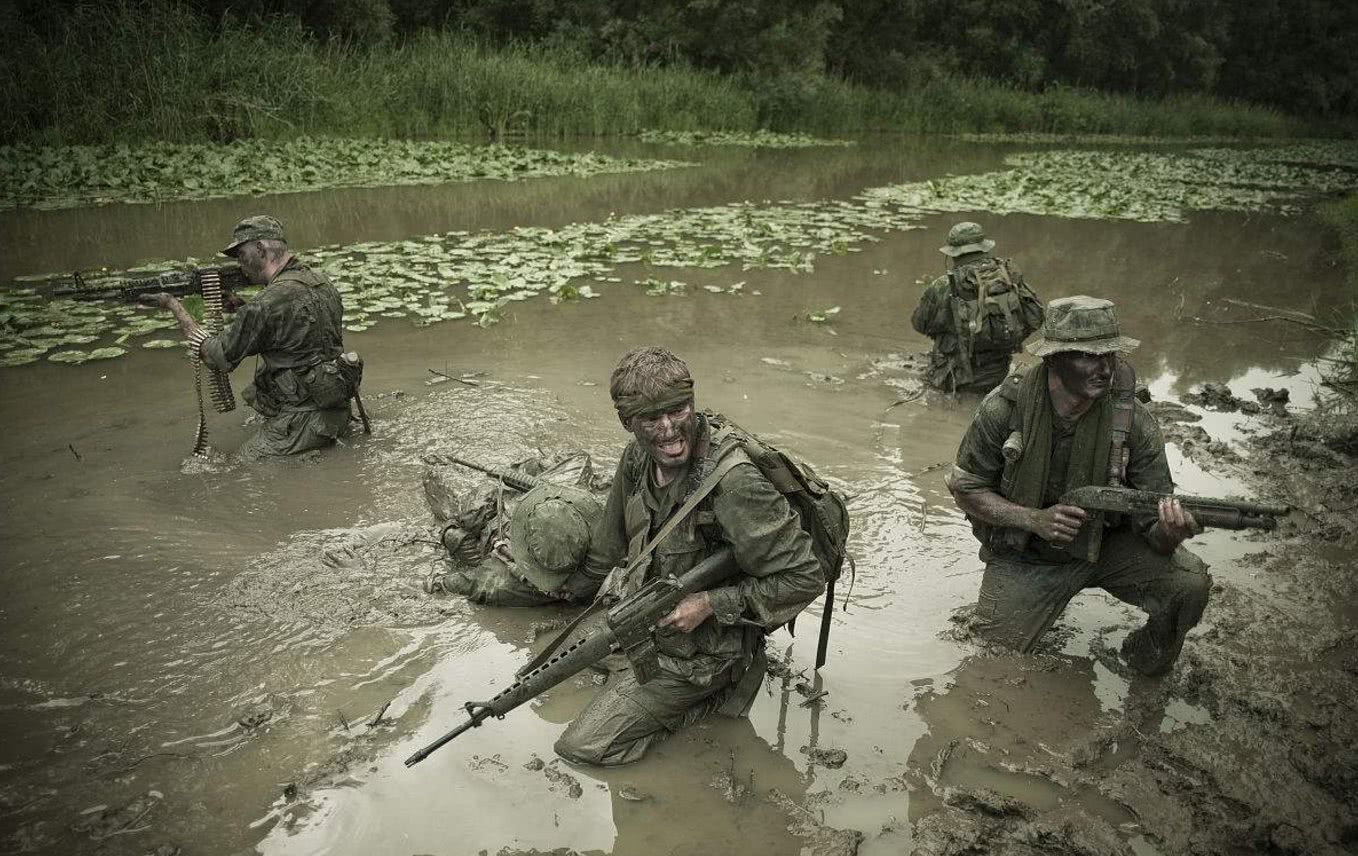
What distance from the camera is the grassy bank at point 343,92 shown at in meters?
12.9

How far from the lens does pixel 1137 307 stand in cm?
889

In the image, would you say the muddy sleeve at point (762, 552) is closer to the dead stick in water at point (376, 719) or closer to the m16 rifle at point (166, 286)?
the dead stick in water at point (376, 719)

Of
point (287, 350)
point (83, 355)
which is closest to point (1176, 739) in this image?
point (287, 350)

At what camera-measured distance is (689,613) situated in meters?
2.95

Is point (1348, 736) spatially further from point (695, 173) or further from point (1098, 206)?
point (695, 173)

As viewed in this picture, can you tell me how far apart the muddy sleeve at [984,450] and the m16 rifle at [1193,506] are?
31cm

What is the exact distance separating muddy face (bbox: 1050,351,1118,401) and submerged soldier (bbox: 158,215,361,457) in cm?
406

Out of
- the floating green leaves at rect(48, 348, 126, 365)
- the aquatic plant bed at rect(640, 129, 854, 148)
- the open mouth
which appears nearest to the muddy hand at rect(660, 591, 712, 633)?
the open mouth

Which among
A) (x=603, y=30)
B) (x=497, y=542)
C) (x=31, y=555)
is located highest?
(x=603, y=30)

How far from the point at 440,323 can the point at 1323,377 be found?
743 cm

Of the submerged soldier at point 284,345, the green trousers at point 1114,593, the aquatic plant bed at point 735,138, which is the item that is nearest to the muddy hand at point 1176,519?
the green trousers at point 1114,593

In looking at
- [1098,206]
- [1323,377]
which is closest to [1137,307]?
[1323,377]

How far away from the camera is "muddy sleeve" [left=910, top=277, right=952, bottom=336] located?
6266 millimetres

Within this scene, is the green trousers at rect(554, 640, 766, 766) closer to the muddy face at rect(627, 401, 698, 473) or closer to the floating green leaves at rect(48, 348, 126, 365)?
the muddy face at rect(627, 401, 698, 473)
